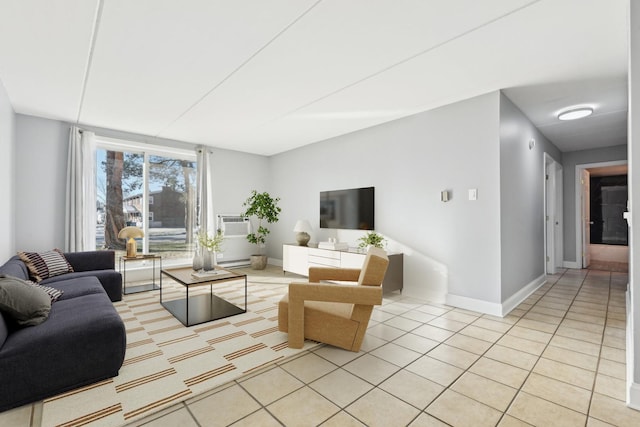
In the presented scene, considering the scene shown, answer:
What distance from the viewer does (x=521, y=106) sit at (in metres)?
3.95

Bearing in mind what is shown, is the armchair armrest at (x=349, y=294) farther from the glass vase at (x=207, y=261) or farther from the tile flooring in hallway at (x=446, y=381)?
the glass vase at (x=207, y=261)

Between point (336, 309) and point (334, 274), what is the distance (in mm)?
689

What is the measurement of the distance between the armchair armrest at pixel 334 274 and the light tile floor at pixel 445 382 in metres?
0.55

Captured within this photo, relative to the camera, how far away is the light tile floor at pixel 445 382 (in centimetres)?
175

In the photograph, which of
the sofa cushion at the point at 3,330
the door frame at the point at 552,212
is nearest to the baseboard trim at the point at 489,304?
the door frame at the point at 552,212

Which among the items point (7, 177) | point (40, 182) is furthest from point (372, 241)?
point (40, 182)

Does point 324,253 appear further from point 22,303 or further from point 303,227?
point 22,303

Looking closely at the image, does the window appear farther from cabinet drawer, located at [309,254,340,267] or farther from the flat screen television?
the flat screen television

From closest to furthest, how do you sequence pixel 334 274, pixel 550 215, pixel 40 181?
pixel 334 274, pixel 40 181, pixel 550 215

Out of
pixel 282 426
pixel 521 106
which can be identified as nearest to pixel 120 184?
pixel 282 426

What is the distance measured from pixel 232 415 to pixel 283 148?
540 cm

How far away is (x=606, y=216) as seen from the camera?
298 inches

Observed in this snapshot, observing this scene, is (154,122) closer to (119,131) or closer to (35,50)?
(119,131)

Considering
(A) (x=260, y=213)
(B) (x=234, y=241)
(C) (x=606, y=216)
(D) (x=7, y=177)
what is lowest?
(B) (x=234, y=241)
